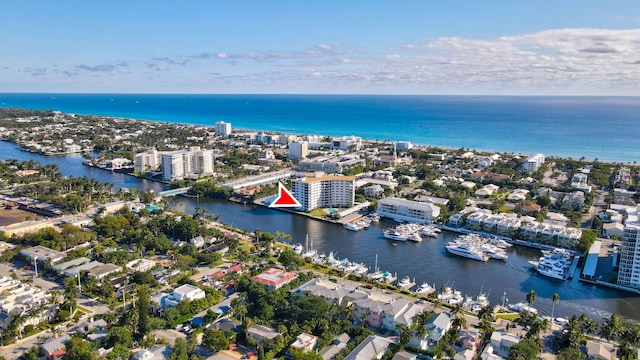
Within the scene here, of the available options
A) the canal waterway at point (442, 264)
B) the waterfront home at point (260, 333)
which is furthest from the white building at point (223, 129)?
the waterfront home at point (260, 333)

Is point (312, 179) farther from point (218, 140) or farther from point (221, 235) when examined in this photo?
point (218, 140)

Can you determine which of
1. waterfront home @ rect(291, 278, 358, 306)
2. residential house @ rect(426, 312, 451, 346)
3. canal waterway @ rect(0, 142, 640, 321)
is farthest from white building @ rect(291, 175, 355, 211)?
residential house @ rect(426, 312, 451, 346)

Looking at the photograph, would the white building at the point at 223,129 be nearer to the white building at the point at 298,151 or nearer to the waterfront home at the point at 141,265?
the white building at the point at 298,151

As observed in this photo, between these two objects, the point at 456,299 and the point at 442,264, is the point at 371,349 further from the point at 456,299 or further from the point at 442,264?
the point at 442,264

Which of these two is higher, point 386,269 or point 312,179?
point 312,179

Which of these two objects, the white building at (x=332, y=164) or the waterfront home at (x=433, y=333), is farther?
the white building at (x=332, y=164)

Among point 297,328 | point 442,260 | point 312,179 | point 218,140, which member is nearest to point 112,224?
point 312,179

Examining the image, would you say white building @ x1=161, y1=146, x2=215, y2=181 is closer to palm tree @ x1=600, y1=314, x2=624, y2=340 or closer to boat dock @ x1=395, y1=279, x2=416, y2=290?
boat dock @ x1=395, y1=279, x2=416, y2=290
